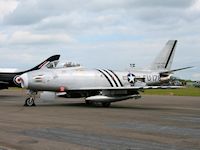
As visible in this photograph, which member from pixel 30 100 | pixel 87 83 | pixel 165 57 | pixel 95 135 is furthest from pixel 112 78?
pixel 95 135

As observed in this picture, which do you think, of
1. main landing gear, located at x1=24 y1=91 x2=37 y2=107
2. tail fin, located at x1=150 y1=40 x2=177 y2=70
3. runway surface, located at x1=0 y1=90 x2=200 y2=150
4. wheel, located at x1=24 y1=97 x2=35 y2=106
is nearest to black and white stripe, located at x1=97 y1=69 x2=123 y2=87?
main landing gear, located at x1=24 y1=91 x2=37 y2=107

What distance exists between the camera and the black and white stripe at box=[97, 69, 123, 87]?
21.7m

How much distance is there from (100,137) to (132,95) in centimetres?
1136

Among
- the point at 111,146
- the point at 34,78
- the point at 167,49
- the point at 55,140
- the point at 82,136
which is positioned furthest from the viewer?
the point at 167,49

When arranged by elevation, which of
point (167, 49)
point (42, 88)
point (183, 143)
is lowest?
point (183, 143)

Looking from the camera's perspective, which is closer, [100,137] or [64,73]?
[100,137]

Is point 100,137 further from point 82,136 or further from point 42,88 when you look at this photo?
point 42,88

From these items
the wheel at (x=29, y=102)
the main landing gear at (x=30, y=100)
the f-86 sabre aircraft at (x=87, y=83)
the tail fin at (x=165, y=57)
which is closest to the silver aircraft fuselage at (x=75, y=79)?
the f-86 sabre aircraft at (x=87, y=83)

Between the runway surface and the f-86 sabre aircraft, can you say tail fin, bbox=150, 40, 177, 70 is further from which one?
the runway surface

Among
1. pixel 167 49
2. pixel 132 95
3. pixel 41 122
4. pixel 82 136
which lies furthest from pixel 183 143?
pixel 167 49

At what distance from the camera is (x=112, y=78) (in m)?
21.8

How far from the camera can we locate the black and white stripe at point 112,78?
21694 millimetres

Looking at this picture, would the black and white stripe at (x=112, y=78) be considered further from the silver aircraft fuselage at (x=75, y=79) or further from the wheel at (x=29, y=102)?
the wheel at (x=29, y=102)

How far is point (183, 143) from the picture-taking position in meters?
8.54
